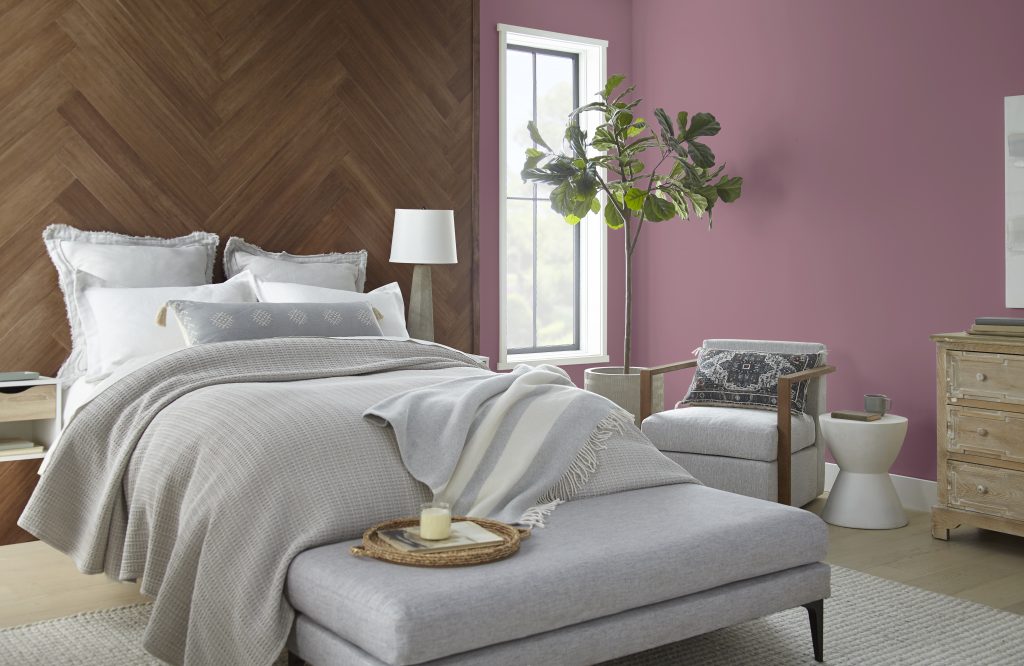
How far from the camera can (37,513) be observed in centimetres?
355

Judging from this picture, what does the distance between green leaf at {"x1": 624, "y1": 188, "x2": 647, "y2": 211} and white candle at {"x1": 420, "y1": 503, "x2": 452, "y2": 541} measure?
3.28 metres

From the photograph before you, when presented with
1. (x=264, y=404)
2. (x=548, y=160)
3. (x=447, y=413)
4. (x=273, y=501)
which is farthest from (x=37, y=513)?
(x=548, y=160)

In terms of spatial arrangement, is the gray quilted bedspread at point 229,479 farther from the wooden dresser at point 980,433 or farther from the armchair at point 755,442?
the wooden dresser at point 980,433

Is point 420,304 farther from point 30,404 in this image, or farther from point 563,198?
point 30,404

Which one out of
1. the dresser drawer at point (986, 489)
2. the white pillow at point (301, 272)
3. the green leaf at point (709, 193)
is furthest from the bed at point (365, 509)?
the green leaf at point (709, 193)

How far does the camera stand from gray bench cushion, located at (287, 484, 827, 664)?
7.58 feet

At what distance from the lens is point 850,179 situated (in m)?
5.34

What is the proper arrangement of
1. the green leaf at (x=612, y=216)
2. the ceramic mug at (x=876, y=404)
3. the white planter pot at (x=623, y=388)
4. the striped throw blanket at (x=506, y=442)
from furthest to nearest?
the green leaf at (x=612, y=216) < the white planter pot at (x=623, y=388) < the ceramic mug at (x=876, y=404) < the striped throw blanket at (x=506, y=442)

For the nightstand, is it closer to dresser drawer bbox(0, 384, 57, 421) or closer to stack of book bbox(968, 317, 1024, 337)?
dresser drawer bbox(0, 384, 57, 421)

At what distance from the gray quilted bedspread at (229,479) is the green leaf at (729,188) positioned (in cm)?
237

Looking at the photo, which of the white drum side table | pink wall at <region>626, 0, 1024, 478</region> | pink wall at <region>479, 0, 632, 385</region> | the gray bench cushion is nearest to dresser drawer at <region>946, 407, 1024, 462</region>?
the white drum side table

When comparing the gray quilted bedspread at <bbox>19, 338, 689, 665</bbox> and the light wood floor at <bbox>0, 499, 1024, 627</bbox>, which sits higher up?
the gray quilted bedspread at <bbox>19, 338, 689, 665</bbox>

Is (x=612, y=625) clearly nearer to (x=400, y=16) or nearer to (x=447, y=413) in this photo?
(x=447, y=413)

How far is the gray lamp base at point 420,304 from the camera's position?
5453 millimetres
